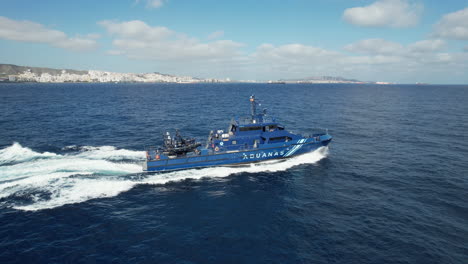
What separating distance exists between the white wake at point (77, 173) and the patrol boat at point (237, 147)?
86 cm

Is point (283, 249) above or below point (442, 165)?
below

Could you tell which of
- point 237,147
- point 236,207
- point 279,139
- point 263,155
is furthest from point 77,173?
point 279,139

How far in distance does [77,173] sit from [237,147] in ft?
54.7

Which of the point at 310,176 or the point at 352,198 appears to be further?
the point at 310,176

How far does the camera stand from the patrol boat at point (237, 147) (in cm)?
2727

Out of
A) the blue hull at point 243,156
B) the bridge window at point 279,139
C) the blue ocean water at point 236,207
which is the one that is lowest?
the blue ocean water at point 236,207

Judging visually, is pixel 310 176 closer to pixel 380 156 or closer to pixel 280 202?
pixel 280 202

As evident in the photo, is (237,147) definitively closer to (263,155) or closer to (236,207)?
(263,155)

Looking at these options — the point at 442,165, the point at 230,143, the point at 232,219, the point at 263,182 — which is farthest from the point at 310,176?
the point at 442,165

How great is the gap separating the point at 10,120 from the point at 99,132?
23.9 m

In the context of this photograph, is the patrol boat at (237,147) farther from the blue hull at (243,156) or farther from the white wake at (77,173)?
the white wake at (77,173)

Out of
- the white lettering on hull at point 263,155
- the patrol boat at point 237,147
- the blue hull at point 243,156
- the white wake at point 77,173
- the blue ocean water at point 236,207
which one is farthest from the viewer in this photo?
the white lettering on hull at point 263,155

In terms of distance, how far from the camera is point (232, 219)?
61.2 feet

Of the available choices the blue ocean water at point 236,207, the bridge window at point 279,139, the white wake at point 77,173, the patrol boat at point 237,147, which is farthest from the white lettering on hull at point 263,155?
the blue ocean water at point 236,207
